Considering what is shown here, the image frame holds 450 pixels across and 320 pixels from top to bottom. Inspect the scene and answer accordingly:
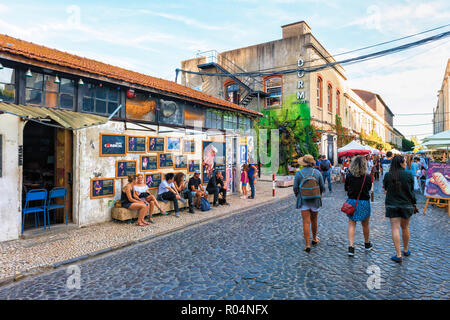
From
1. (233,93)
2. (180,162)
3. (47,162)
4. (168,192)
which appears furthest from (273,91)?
(47,162)

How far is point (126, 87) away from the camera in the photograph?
8.52 meters

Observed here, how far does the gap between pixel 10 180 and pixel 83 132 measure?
1979 millimetres

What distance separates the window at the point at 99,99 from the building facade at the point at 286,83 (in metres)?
12.8

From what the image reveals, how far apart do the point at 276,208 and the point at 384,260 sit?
5.43 metres

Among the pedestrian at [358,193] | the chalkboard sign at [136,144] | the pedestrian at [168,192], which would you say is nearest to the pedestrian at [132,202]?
the chalkboard sign at [136,144]

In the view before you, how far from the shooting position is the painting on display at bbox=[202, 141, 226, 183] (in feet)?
38.1

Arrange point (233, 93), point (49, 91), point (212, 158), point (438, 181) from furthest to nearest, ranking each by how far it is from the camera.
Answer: point (233, 93) → point (212, 158) → point (438, 181) → point (49, 91)

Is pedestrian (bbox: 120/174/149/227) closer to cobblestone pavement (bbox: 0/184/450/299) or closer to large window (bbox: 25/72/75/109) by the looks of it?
cobblestone pavement (bbox: 0/184/450/299)

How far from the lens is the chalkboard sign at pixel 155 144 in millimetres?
9219

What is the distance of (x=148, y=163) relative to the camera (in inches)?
360

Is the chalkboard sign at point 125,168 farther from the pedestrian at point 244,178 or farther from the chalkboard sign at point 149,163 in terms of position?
the pedestrian at point 244,178

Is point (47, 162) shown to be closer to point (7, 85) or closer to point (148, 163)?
point (148, 163)

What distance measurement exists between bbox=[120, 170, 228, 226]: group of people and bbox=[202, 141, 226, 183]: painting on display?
0.71 m
